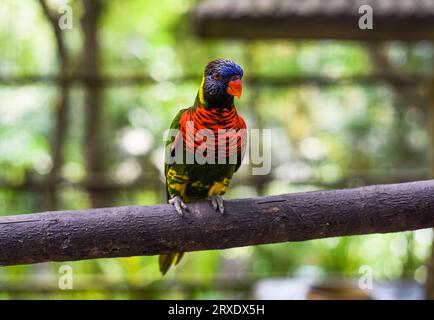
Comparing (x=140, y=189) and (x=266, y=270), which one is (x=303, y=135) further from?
(x=140, y=189)

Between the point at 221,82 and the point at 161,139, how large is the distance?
3097mm

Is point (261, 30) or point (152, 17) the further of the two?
point (152, 17)

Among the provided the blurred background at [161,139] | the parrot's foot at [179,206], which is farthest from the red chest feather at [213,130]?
the blurred background at [161,139]

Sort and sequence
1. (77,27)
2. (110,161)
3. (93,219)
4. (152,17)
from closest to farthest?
(93,219), (110,161), (77,27), (152,17)

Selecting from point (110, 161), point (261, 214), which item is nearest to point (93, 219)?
point (261, 214)

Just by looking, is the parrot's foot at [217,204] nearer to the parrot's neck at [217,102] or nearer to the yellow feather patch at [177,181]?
the yellow feather patch at [177,181]

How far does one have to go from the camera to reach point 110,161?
15.1 ft

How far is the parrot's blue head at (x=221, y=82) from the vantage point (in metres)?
1.74

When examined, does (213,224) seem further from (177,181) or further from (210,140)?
(177,181)

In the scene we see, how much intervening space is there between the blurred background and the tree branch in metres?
2.08

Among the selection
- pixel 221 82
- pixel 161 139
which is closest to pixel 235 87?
pixel 221 82

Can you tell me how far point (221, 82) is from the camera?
176 centimetres

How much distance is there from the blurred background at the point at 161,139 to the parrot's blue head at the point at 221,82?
218 centimetres
